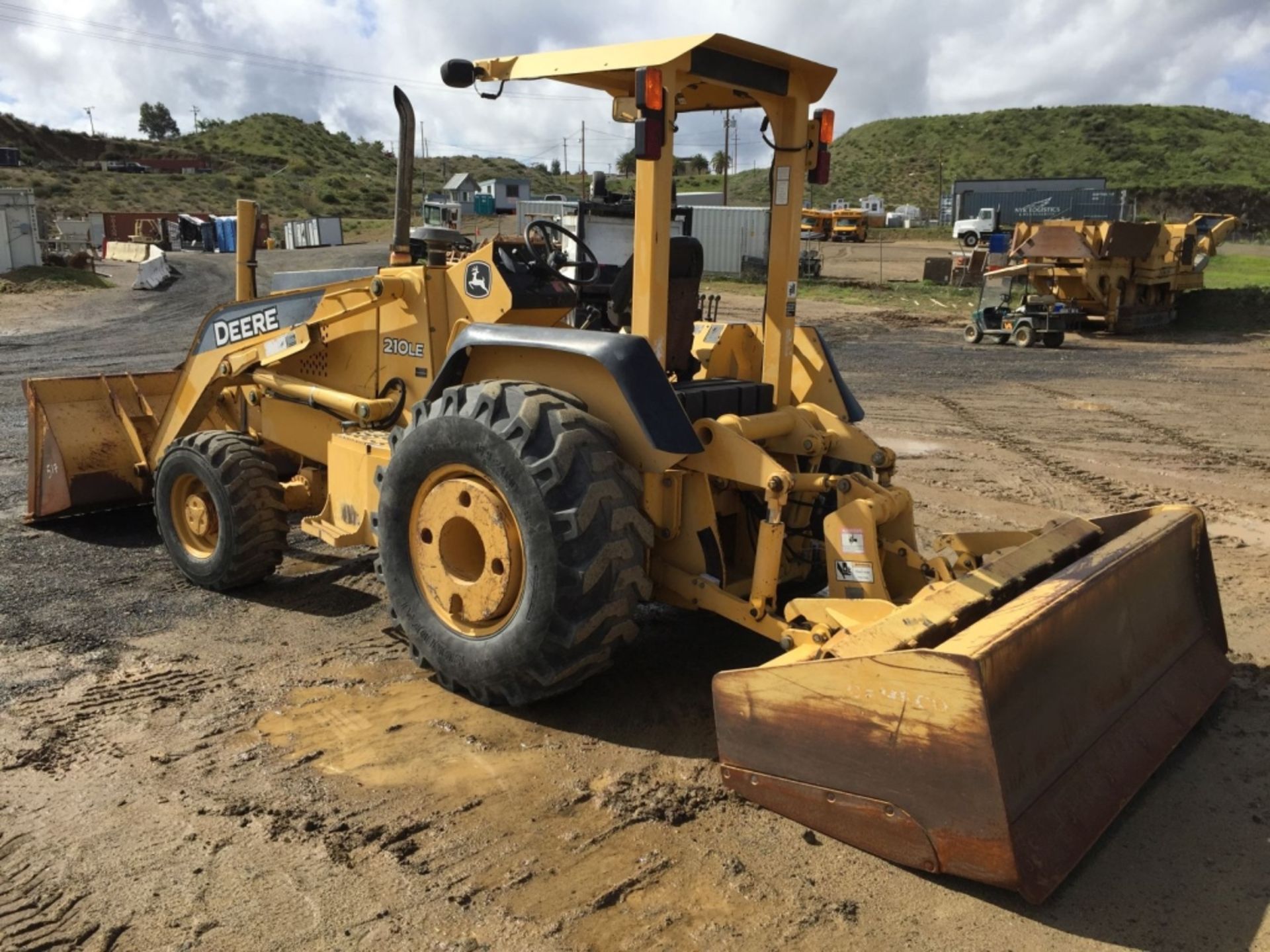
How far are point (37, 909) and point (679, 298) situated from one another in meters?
3.19

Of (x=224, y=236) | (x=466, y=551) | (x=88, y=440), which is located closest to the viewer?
(x=466, y=551)

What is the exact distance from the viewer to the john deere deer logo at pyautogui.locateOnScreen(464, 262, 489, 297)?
497 cm

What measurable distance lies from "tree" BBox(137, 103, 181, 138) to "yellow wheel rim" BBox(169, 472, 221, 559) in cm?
12447

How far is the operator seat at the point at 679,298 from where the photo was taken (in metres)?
4.41

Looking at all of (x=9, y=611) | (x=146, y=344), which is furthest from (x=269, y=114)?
(x=9, y=611)

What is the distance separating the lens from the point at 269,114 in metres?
103

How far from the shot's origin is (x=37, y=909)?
115 inches

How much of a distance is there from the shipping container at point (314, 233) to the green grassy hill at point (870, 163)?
37.9ft

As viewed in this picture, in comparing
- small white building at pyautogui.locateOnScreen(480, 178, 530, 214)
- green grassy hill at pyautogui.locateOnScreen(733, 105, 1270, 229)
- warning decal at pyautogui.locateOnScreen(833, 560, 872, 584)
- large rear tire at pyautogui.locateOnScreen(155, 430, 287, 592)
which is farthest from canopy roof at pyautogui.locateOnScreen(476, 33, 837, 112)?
green grassy hill at pyautogui.locateOnScreen(733, 105, 1270, 229)

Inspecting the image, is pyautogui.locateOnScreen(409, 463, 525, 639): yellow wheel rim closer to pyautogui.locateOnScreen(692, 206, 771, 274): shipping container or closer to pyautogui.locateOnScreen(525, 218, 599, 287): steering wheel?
pyautogui.locateOnScreen(525, 218, 599, 287): steering wheel

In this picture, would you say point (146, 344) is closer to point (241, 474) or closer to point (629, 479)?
point (241, 474)

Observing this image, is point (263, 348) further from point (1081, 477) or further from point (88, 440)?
point (1081, 477)

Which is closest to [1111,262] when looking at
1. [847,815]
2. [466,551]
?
[466,551]

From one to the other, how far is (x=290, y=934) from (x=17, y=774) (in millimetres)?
1614
